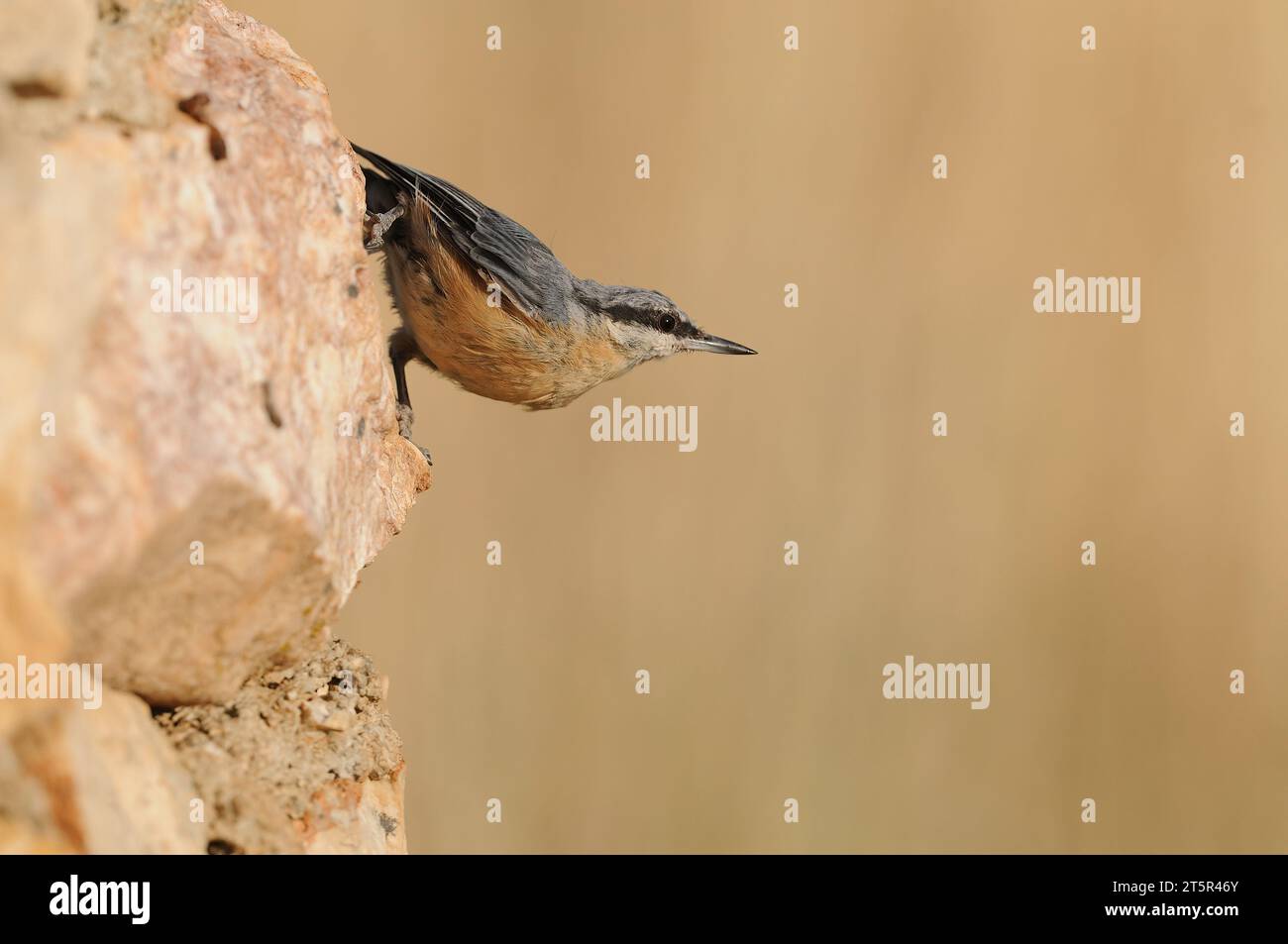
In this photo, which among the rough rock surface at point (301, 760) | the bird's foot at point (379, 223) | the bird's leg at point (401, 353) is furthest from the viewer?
the bird's leg at point (401, 353)

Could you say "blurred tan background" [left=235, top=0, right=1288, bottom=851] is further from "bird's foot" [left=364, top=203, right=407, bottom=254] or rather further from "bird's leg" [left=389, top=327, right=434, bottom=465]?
"bird's foot" [left=364, top=203, right=407, bottom=254]

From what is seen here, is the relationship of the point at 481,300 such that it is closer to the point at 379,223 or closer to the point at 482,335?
the point at 482,335

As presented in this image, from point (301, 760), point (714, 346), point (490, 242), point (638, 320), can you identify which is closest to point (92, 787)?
point (301, 760)

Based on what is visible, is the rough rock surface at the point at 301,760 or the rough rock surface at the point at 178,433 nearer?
the rough rock surface at the point at 178,433

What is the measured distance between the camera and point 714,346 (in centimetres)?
624

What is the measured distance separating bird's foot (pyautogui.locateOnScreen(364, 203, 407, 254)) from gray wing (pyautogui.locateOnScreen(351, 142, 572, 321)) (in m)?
0.11

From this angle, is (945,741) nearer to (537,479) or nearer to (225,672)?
(537,479)

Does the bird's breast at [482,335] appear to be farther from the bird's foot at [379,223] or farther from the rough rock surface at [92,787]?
the rough rock surface at [92,787]

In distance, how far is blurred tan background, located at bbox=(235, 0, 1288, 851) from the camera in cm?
702

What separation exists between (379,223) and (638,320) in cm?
127

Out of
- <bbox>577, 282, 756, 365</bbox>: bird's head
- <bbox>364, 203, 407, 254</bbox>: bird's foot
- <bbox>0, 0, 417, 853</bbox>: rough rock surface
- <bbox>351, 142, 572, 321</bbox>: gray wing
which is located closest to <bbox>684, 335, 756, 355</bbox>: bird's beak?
<bbox>577, 282, 756, 365</bbox>: bird's head

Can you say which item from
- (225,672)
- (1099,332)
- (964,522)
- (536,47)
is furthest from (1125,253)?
(225,672)

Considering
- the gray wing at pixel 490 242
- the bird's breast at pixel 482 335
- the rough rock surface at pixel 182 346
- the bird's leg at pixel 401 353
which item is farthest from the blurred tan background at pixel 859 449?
the rough rock surface at pixel 182 346

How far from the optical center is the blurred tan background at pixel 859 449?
7.02 meters
